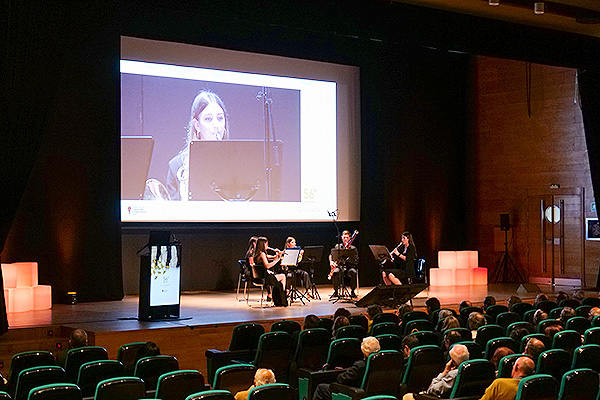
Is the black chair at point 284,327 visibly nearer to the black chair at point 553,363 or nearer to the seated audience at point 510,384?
the black chair at point 553,363

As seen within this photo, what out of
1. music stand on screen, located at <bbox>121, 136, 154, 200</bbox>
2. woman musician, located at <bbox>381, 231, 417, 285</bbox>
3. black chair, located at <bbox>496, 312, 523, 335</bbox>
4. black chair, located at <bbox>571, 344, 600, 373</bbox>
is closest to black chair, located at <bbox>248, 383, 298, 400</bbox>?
black chair, located at <bbox>571, 344, 600, 373</bbox>

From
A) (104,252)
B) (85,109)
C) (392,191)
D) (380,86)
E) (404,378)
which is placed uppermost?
(380,86)

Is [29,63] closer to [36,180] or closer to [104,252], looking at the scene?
[36,180]

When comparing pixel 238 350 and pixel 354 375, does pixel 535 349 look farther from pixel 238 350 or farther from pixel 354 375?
pixel 238 350

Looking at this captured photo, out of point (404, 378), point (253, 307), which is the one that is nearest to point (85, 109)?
point (253, 307)

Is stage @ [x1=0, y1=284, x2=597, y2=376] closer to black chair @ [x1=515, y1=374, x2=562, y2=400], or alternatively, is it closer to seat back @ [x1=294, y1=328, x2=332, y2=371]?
seat back @ [x1=294, y1=328, x2=332, y2=371]

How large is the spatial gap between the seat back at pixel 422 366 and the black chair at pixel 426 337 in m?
0.88

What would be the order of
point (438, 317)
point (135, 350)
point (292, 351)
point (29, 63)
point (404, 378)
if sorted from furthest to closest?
point (29, 63)
point (438, 317)
point (292, 351)
point (135, 350)
point (404, 378)

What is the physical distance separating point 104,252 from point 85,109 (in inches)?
96.6

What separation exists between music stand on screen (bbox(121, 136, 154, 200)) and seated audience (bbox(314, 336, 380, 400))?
25.6 feet

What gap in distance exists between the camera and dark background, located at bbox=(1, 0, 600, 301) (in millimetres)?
9414

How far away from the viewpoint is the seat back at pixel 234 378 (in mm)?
5523

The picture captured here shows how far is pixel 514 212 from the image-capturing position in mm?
16859

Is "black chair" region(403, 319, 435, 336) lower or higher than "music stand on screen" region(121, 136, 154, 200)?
lower
